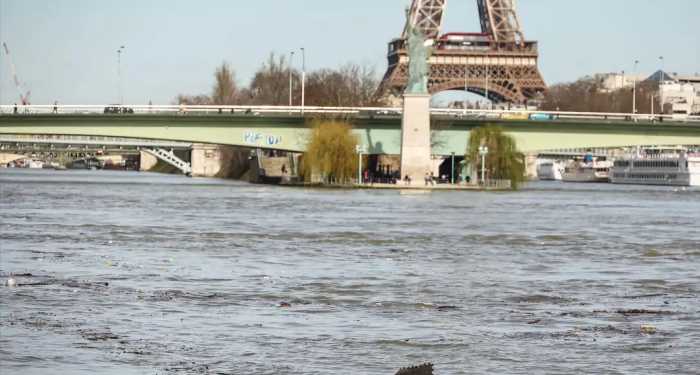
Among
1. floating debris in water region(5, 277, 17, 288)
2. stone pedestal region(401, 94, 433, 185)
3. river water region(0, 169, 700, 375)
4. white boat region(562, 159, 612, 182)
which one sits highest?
stone pedestal region(401, 94, 433, 185)

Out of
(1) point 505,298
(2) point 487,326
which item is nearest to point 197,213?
(1) point 505,298

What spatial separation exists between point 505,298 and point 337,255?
9.05 meters

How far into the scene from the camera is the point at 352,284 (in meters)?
24.4

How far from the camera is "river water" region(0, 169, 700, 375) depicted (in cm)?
1628

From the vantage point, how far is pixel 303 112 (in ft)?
303

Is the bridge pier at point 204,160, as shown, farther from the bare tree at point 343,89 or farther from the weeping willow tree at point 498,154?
the weeping willow tree at point 498,154

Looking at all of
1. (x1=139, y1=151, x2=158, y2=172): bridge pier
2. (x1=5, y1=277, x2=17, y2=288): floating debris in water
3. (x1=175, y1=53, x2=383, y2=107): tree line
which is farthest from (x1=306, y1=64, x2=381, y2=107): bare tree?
(x1=5, y1=277, x2=17, y2=288): floating debris in water

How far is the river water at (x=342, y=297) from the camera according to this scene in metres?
16.3

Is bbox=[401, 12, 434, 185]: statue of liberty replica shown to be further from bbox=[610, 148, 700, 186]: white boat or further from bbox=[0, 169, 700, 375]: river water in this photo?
bbox=[0, 169, 700, 375]: river water

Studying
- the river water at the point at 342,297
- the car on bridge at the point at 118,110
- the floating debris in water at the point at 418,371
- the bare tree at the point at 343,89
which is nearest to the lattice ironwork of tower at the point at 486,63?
the bare tree at the point at 343,89

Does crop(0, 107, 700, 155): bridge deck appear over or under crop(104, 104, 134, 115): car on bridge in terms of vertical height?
under

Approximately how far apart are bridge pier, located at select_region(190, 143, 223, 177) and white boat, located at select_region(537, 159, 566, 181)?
41.7 metres

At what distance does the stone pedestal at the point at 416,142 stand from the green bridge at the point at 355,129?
463 centimetres

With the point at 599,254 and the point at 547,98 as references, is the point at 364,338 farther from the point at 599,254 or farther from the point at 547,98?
the point at 547,98
